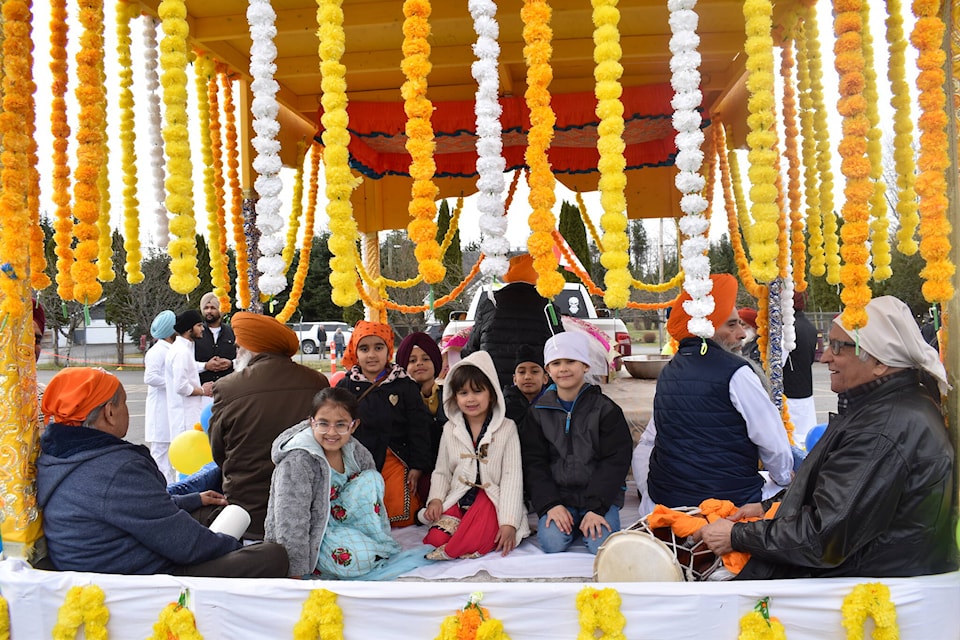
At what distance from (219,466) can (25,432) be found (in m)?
1.04

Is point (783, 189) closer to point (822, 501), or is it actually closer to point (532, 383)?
point (532, 383)

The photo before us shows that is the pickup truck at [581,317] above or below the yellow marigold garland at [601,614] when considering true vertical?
above

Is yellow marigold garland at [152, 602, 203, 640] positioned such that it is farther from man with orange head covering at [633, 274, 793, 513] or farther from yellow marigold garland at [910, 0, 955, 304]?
yellow marigold garland at [910, 0, 955, 304]

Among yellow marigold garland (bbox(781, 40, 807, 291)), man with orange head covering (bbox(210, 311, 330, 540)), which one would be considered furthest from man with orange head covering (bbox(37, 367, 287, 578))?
yellow marigold garland (bbox(781, 40, 807, 291))

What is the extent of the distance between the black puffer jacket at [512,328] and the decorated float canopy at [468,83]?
1.68m

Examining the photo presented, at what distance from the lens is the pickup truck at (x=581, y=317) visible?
7.55 m

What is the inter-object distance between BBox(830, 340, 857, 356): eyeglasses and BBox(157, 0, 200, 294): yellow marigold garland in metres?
2.30

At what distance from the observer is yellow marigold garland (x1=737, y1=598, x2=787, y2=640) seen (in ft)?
6.77

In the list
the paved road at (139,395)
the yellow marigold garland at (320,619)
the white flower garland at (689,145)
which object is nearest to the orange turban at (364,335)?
the yellow marigold garland at (320,619)

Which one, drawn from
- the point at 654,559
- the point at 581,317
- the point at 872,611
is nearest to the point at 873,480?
the point at 872,611

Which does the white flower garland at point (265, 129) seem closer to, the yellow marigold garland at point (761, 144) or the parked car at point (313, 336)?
the yellow marigold garland at point (761, 144)

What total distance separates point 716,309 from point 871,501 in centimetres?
124

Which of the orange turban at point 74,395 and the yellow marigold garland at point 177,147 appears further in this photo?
the yellow marigold garland at point 177,147

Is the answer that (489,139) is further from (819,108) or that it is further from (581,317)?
(581,317)
